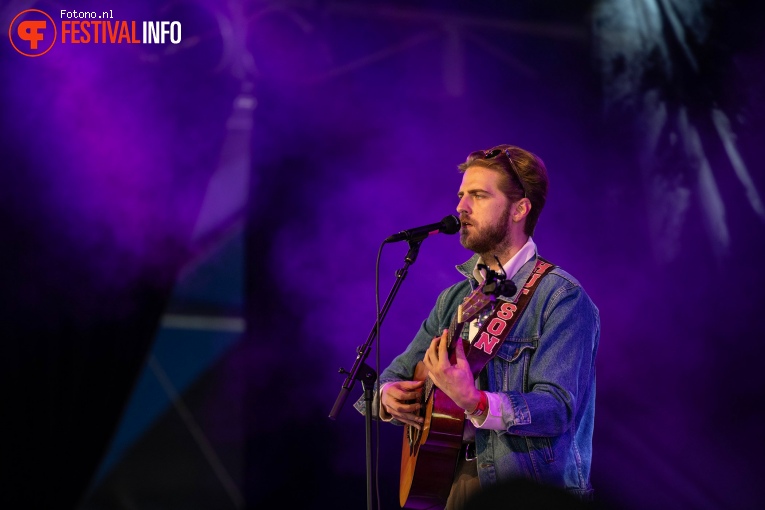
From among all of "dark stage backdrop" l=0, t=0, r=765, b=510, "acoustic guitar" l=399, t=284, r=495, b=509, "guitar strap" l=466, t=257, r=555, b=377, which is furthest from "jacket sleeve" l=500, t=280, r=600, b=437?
"dark stage backdrop" l=0, t=0, r=765, b=510

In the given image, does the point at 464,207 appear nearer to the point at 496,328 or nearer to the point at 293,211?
the point at 496,328

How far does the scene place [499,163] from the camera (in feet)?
11.1

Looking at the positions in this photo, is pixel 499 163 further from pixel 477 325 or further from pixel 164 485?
pixel 164 485

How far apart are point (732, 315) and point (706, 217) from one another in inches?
21.9

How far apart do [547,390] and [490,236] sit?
0.73 m

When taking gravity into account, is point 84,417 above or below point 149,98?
below

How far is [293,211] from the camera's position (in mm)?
5238

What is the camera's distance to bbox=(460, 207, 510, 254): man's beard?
3301mm

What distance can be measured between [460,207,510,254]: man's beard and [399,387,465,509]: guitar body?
0.68 metres

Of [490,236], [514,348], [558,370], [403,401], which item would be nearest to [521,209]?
[490,236]

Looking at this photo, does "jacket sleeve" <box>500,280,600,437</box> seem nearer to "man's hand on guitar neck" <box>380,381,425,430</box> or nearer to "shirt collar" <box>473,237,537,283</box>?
"shirt collar" <box>473,237,537,283</box>

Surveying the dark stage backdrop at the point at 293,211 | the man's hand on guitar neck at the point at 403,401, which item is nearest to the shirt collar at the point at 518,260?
the man's hand on guitar neck at the point at 403,401

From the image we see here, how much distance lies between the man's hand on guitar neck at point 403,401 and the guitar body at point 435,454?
0.22 feet

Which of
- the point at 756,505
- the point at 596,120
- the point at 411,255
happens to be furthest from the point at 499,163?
the point at 756,505
